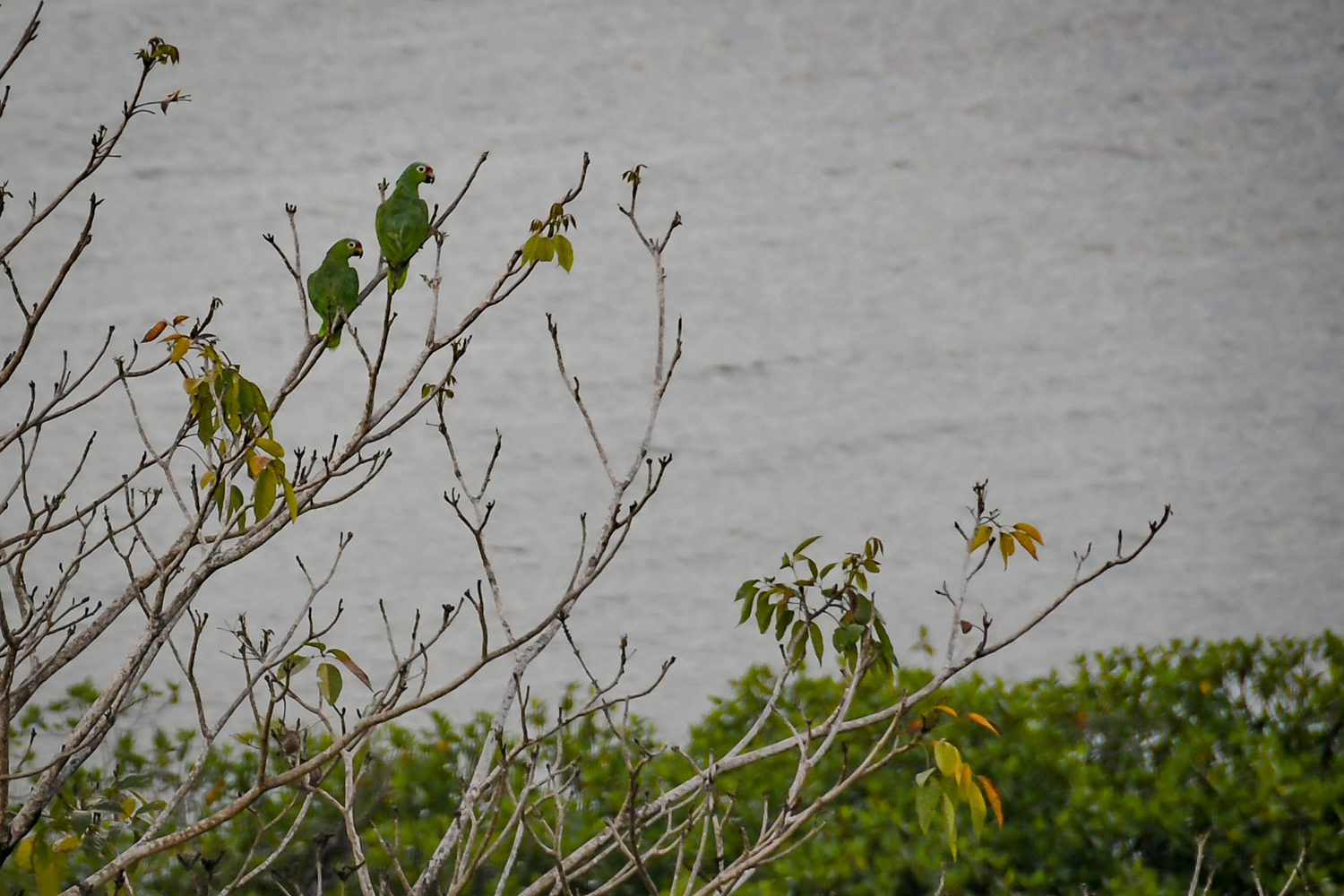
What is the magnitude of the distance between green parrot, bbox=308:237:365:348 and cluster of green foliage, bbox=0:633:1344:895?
50.0 inches

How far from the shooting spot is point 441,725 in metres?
3.77

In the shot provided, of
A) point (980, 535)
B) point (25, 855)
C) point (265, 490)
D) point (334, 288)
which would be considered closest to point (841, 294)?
point (980, 535)

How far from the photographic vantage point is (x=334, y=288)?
2002 millimetres

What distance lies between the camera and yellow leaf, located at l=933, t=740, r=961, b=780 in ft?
5.11

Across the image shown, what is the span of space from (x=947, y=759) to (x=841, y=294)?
3.70 m

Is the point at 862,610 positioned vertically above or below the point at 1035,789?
above

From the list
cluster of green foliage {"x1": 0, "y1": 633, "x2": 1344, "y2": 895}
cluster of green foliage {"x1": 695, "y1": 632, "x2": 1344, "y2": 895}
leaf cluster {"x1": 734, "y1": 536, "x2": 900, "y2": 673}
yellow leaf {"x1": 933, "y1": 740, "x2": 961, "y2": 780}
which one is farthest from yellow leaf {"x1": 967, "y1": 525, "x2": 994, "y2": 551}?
cluster of green foliage {"x1": 695, "y1": 632, "x2": 1344, "y2": 895}

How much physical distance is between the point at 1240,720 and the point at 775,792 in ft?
4.66

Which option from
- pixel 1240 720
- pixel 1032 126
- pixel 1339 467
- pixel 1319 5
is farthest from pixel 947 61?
pixel 1240 720

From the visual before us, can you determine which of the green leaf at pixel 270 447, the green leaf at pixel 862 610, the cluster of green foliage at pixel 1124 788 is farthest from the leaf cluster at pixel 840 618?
the cluster of green foliage at pixel 1124 788

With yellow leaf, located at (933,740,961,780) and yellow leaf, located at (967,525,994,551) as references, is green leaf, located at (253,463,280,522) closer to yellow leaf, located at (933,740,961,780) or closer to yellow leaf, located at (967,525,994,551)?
yellow leaf, located at (933,740,961,780)

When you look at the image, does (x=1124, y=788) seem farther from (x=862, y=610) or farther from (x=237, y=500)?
(x=237, y=500)

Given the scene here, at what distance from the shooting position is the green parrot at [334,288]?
2.00 metres

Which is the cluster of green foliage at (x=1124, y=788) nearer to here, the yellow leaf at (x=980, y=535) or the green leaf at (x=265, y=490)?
the yellow leaf at (x=980, y=535)
